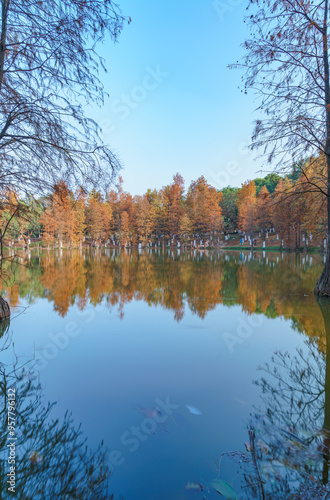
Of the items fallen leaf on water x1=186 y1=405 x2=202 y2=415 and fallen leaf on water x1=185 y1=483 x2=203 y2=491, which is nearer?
fallen leaf on water x1=185 y1=483 x2=203 y2=491

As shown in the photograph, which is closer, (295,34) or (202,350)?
(202,350)

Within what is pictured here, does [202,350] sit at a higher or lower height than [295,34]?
lower

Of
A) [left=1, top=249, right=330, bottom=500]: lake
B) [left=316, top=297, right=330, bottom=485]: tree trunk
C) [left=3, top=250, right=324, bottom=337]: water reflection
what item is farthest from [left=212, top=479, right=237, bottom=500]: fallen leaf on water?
[left=3, top=250, right=324, bottom=337]: water reflection

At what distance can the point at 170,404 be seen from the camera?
3125 millimetres

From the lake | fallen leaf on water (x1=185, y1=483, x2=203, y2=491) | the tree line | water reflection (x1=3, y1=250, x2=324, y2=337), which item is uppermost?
the tree line

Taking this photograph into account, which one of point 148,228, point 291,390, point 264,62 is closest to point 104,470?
point 291,390

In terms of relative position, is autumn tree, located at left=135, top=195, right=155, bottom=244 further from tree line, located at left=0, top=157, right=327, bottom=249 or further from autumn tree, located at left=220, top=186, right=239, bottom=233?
autumn tree, located at left=220, top=186, right=239, bottom=233

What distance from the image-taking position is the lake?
2.13m

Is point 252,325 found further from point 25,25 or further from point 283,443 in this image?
point 25,25

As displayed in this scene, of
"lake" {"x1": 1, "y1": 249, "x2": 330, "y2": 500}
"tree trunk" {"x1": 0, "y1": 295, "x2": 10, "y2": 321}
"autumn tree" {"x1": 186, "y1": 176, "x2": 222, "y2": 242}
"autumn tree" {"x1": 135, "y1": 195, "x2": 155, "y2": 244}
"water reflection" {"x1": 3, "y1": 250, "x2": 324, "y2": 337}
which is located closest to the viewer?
"lake" {"x1": 1, "y1": 249, "x2": 330, "y2": 500}

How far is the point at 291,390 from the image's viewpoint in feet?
11.4

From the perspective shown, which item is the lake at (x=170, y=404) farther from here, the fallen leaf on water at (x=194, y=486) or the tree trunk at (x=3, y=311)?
the tree trunk at (x=3, y=311)

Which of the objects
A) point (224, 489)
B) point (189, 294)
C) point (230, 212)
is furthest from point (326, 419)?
point (230, 212)

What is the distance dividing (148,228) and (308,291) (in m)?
48.6
